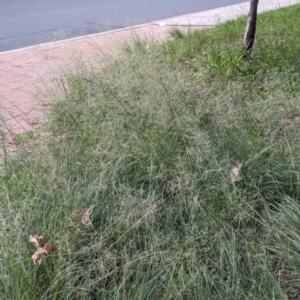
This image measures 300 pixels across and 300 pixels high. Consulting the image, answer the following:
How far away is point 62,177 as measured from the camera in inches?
124

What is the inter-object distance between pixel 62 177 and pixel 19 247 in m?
0.59

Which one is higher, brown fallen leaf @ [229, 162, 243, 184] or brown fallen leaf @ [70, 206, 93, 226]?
brown fallen leaf @ [70, 206, 93, 226]

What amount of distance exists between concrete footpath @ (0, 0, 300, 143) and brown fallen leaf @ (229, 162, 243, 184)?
1.63 meters

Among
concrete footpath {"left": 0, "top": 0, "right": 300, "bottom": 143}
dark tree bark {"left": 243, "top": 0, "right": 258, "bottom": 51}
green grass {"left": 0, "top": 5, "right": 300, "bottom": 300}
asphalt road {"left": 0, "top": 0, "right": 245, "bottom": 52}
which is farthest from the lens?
asphalt road {"left": 0, "top": 0, "right": 245, "bottom": 52}

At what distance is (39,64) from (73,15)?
4952mm

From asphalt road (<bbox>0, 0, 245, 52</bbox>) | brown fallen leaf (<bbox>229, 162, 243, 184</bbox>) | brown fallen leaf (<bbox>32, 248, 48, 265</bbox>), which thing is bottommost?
asphalt road (<bbox>0, 0, 245, 52</bbox>)

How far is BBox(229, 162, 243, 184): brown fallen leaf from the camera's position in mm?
3221

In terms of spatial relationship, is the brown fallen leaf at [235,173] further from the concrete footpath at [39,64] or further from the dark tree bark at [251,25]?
the dark tree bark at [251,25]

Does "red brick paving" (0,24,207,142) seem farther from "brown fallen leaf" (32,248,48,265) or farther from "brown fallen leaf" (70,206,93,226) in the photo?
"brown fallen leaf" (32,248,48,265)

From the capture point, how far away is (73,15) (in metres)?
12.4

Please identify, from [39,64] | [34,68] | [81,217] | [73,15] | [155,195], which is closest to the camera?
[81,217]

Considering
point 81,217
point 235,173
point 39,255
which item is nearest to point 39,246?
point 39,255

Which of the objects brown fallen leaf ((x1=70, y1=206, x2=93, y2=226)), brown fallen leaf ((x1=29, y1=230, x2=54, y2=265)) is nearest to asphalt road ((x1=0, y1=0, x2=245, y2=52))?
brown fallen leaf ((x1=70, y1=206, x2=93, y2=226))

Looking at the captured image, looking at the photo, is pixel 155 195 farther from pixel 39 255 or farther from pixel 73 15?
pixel 73 15
